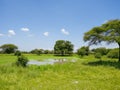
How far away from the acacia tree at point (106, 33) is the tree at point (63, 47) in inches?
2058

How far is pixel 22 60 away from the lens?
53.4 ft

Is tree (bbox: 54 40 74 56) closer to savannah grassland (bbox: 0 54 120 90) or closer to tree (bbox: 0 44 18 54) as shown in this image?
tree (bbox: 0 44 18 54)

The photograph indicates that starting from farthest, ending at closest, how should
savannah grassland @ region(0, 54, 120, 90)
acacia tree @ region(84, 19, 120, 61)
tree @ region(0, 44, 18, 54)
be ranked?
tree @ region(0, 44, 18, 54) → acacia tree @ region(84, 19, 120, 61) → savannah grassland @ region(0, 54, 120, 90)

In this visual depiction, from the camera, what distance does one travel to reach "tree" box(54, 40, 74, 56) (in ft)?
244

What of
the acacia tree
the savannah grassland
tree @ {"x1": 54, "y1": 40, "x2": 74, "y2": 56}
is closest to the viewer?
the savannah grassland

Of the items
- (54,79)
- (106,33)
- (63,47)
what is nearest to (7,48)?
(63,47)

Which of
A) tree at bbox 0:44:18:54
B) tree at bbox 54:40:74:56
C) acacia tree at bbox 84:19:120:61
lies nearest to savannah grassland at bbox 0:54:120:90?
acacia tree at bbox 84:19:120:61

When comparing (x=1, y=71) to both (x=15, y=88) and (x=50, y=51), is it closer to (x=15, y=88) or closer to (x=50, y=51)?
(x=15, y=88)

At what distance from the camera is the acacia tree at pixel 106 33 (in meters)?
19.6

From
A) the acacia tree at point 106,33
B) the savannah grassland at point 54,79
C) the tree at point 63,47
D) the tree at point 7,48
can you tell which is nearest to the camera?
the savannah grassland at point 54,79

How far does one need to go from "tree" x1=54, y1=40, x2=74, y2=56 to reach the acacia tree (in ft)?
172

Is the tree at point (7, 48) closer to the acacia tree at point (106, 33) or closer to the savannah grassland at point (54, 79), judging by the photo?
the acacia tree at point (106, 33)

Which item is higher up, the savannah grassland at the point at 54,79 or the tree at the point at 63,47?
the tree at the point at 63,47

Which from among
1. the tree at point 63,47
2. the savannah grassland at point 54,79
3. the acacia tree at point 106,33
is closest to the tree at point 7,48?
the tree at point 63,47
